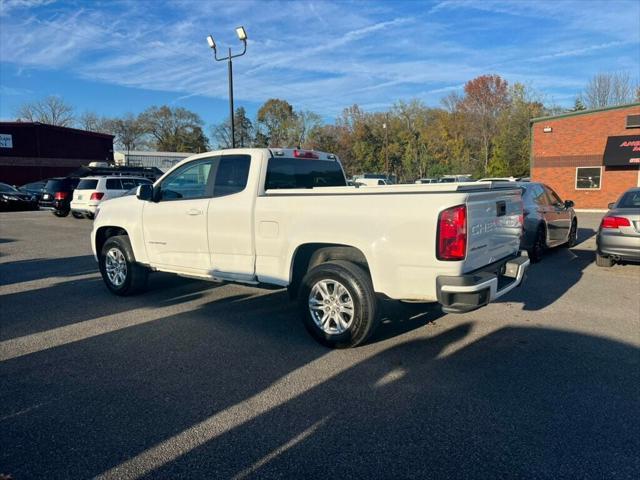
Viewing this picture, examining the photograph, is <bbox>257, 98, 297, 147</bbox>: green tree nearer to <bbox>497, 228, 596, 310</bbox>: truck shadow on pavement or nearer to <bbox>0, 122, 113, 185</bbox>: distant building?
<bbox>0, 122, 113, 185</bbox>: distant building

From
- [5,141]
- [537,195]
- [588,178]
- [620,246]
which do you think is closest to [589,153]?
[588,178]

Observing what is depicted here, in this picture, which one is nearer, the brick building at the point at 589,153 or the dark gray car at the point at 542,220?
the dark gray car at the point at 542,220

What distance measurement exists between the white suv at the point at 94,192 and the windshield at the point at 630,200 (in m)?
15.8

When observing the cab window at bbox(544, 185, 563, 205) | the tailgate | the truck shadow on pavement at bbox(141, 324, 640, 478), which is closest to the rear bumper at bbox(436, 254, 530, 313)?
the tailgate

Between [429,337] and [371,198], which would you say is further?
[429,337]

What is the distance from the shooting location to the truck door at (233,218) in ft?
17.7

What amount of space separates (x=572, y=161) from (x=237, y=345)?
2611 centimetres

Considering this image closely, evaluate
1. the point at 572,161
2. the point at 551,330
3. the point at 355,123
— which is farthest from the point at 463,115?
the point at 551,330

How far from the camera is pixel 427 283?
13.7 feet

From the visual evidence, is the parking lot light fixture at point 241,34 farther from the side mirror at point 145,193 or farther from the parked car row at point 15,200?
the parked car row at point 15,200

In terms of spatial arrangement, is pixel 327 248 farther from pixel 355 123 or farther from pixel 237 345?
pixel 355 123

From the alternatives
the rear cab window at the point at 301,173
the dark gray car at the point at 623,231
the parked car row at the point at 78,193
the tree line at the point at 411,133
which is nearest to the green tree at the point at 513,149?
the tree line at the point at 411,133

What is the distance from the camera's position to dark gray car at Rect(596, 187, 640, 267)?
8.13m

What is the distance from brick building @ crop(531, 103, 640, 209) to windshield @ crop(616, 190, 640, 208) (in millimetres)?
17773
